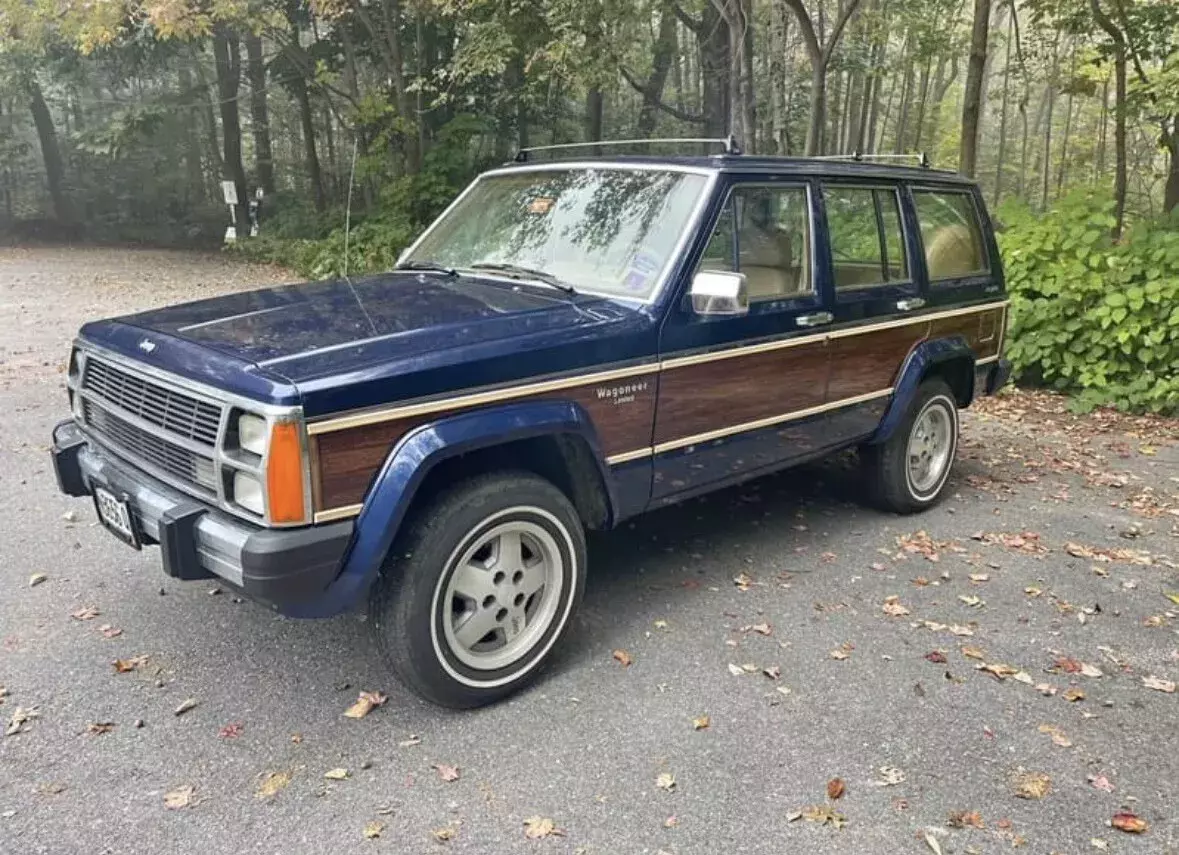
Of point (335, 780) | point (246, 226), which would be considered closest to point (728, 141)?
point (335, 780)

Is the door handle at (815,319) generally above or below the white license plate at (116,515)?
above

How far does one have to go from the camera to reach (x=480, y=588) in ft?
10.8

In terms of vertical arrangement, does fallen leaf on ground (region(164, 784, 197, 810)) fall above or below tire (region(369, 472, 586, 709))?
below

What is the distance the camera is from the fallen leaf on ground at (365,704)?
3.25 m

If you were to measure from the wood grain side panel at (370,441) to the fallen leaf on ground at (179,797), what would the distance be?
971 millimetres

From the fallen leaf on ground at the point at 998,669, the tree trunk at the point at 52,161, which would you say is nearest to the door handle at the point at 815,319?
the fallen leaf on ground at the point at 998,669

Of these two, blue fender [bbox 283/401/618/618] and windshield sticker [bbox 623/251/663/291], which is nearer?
blue fender [bbox 283/401/618/618]

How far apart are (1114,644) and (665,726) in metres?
2.13

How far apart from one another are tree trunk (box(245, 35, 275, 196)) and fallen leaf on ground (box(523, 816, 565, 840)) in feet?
74.1

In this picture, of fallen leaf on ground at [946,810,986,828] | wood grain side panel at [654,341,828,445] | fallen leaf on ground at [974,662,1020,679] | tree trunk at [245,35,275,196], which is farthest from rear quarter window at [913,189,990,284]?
tree trunk at [245,35,275,196]

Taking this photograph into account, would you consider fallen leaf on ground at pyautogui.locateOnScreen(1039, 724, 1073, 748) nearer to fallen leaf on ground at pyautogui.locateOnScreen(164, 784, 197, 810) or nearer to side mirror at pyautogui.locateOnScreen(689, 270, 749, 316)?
side mirror at pyautogui.locateOnScreen(689, 270, 749, 316)

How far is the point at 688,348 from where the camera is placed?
12.5 feet

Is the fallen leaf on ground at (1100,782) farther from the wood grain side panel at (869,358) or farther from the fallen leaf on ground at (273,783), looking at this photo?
the fallen leaf on ground at (273,783)

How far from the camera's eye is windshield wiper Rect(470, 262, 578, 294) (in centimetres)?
386
